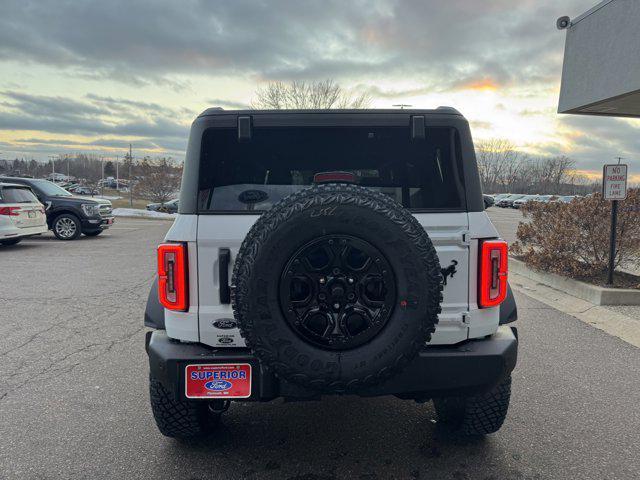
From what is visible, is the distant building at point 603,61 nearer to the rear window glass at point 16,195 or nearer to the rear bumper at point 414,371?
the rear bumper at point 414,371

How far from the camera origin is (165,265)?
235 centimetres

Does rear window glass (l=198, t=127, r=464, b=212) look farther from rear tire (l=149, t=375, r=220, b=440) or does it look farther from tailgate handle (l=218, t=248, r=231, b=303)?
rear tire (l=149, t=375, r=220, b=440)

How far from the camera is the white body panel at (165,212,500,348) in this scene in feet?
7.66

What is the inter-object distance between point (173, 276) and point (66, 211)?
42.8 feet

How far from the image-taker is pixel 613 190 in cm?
671

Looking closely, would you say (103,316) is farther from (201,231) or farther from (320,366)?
(320,366)

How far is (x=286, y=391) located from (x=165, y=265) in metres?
0.87

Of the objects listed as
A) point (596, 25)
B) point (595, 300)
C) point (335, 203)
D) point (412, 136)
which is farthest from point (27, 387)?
point (596, 25)

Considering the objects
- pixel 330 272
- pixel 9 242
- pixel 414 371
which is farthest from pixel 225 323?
pixel 9 242

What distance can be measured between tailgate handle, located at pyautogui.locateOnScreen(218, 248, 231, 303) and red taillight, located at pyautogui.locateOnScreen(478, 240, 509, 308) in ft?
4.26

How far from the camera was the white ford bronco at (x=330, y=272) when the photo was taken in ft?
6.63

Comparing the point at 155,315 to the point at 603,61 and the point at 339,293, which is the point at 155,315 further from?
the point at 603,61

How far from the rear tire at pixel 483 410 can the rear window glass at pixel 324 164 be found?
46.1 inches

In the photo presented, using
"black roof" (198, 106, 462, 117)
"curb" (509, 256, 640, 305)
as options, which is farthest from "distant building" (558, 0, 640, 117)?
"black roof" (198, 106, 462, 117)
